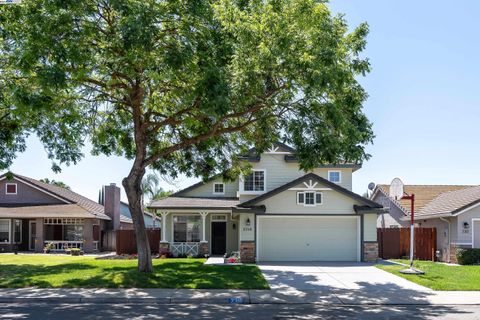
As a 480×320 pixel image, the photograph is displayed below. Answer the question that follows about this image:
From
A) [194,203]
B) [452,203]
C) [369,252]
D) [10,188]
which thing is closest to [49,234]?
[10,188]

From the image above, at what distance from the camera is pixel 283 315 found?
1230cm

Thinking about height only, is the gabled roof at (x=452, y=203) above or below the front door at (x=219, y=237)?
above

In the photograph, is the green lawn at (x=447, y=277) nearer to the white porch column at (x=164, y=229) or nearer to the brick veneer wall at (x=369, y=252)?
the brick veneer wall at (x=369, y=252)

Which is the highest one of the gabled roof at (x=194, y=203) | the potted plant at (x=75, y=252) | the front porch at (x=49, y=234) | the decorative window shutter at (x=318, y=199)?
the decorative window shutter at (x=318, y=199)

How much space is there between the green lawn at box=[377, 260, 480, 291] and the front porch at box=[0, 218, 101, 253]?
68.9 ft

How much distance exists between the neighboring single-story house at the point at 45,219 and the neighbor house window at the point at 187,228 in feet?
27.3

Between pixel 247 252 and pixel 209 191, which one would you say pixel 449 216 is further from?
pixel 209 191

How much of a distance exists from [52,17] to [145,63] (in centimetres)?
260

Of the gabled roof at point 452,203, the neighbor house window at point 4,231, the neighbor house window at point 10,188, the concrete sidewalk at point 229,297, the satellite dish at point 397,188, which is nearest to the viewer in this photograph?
the concrete sidewalk at point 229,297

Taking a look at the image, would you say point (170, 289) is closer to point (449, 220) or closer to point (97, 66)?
point (97, 66)

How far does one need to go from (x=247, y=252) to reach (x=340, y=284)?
806 centimetres

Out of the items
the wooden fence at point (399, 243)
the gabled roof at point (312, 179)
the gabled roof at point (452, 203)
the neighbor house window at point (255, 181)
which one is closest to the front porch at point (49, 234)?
the neighbor house window at point (255, 181)

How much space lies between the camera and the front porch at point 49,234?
35.6 meters

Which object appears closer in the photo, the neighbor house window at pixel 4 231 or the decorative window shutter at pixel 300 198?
the decorative window shutter at pixel 300 198
